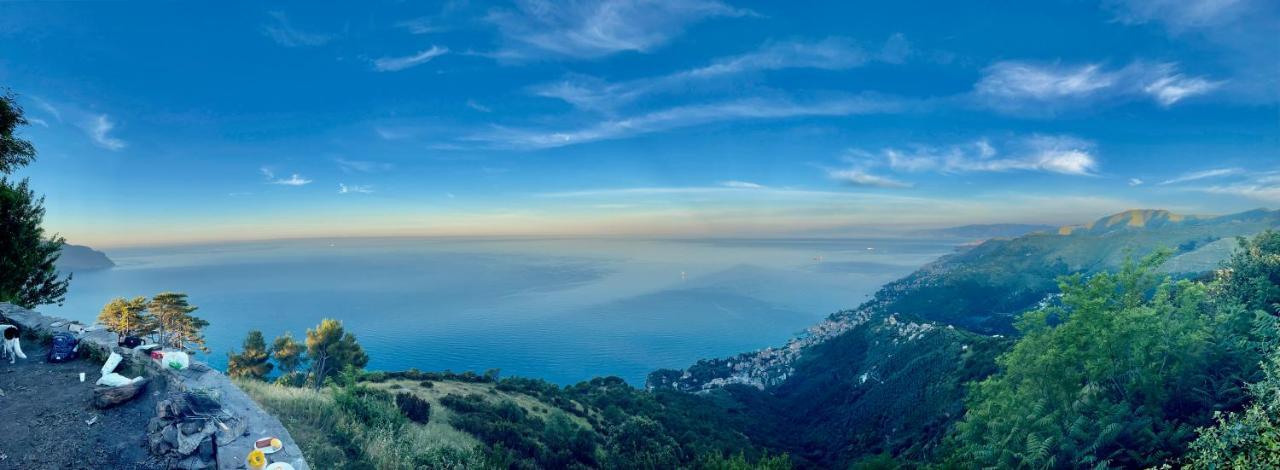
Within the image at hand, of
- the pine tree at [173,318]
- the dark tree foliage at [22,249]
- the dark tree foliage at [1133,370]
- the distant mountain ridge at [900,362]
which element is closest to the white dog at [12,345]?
the dark tree foliage at [22,249]

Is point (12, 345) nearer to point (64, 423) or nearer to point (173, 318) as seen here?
point (64, 423)

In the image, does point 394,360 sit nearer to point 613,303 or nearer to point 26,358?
point 613,303

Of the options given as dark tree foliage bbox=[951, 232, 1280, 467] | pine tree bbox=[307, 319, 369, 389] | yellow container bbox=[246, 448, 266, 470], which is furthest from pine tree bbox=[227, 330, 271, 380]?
dark tree foliage bbox=[951, 232, 1280, 467]

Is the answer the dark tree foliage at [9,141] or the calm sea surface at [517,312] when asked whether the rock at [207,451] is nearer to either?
the dark tree foliage at [9,141]

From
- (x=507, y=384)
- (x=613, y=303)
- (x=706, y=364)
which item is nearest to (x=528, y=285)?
(x=613, y=303)

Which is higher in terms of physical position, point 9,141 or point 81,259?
point 9,141

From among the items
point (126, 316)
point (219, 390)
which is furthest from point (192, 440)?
point (126, 316)
